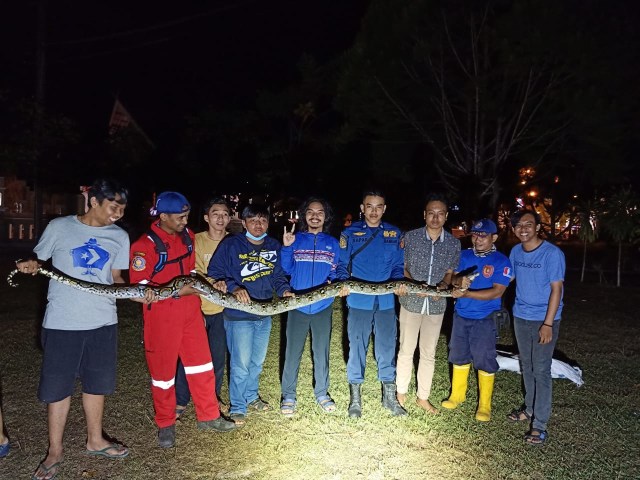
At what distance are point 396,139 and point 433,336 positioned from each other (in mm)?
13428

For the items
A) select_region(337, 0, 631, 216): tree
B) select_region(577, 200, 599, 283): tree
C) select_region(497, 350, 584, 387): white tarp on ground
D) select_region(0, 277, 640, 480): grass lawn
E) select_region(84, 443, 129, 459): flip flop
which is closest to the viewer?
select_region(0, 277, 640, 480): grass lawn

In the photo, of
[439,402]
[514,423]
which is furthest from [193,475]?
[514,423]

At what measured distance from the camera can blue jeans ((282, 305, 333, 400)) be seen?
5270 mm

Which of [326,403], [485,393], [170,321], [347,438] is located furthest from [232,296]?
[485,393]

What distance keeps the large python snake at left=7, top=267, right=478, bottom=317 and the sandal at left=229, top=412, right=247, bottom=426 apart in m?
1.15

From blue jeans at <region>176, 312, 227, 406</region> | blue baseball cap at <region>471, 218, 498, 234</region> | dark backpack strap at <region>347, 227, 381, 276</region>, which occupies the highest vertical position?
blue baseball cap at <region>471, 218, 498, 234</region>

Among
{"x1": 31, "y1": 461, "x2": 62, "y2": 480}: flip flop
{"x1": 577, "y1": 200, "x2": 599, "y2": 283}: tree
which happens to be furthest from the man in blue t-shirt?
{"x1": 577, "y1": 200, "x2": 599, "y2": 283}: tree

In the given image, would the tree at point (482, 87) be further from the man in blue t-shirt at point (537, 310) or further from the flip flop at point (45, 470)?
the flip flop at point (45, 470)

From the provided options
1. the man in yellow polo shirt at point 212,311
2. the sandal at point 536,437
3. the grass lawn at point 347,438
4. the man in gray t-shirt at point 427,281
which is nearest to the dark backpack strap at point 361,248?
the man in gray t-shirt at point 427,281

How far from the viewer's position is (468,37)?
16.0 metres

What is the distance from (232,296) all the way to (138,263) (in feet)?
3.21

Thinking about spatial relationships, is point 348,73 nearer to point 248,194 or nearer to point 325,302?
point 248,194

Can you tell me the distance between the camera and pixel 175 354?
461cm

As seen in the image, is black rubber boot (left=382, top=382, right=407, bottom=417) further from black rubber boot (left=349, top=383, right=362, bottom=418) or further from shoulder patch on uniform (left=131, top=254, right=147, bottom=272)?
shoulder patch on uniform (left=131, top=254, right=147, bottom=272)
